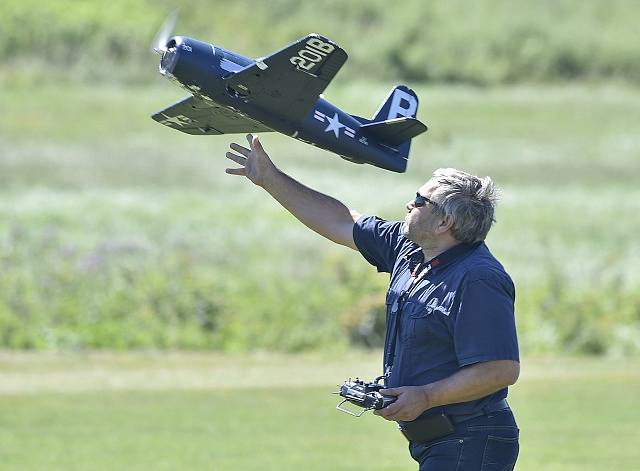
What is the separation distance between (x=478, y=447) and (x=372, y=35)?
5120 centimetres

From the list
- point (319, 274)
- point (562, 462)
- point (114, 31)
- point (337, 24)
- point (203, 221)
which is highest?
point (337, 24)

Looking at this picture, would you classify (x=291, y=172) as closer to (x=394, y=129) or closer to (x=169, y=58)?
(x=394, y=129)

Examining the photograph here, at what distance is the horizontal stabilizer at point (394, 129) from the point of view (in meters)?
6.86

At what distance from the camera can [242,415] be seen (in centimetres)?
1486

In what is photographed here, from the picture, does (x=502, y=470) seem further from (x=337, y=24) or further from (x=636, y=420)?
(x=337, y=24)

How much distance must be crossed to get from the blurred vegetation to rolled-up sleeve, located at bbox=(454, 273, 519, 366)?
132 feet

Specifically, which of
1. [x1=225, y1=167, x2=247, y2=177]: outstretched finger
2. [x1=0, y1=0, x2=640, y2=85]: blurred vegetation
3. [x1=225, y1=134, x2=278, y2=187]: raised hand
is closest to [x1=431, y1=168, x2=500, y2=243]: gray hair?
[x1=225, y1=134, x2=278, y2=187]: raised hand

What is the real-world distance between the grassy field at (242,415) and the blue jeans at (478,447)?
245 inches

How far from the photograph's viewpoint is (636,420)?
14.5 metres

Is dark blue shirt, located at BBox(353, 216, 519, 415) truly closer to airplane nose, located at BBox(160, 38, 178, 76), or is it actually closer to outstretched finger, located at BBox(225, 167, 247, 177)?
outstretched finger, located at BBox(225, 167, 247, 177)

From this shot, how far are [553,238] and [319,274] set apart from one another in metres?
9.99

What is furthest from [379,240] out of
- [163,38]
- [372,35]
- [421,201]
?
[372,35]

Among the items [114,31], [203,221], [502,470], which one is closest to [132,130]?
[114,31]

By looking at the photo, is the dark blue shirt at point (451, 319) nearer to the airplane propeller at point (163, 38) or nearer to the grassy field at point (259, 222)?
the airplane propeller at point (163, 38)
